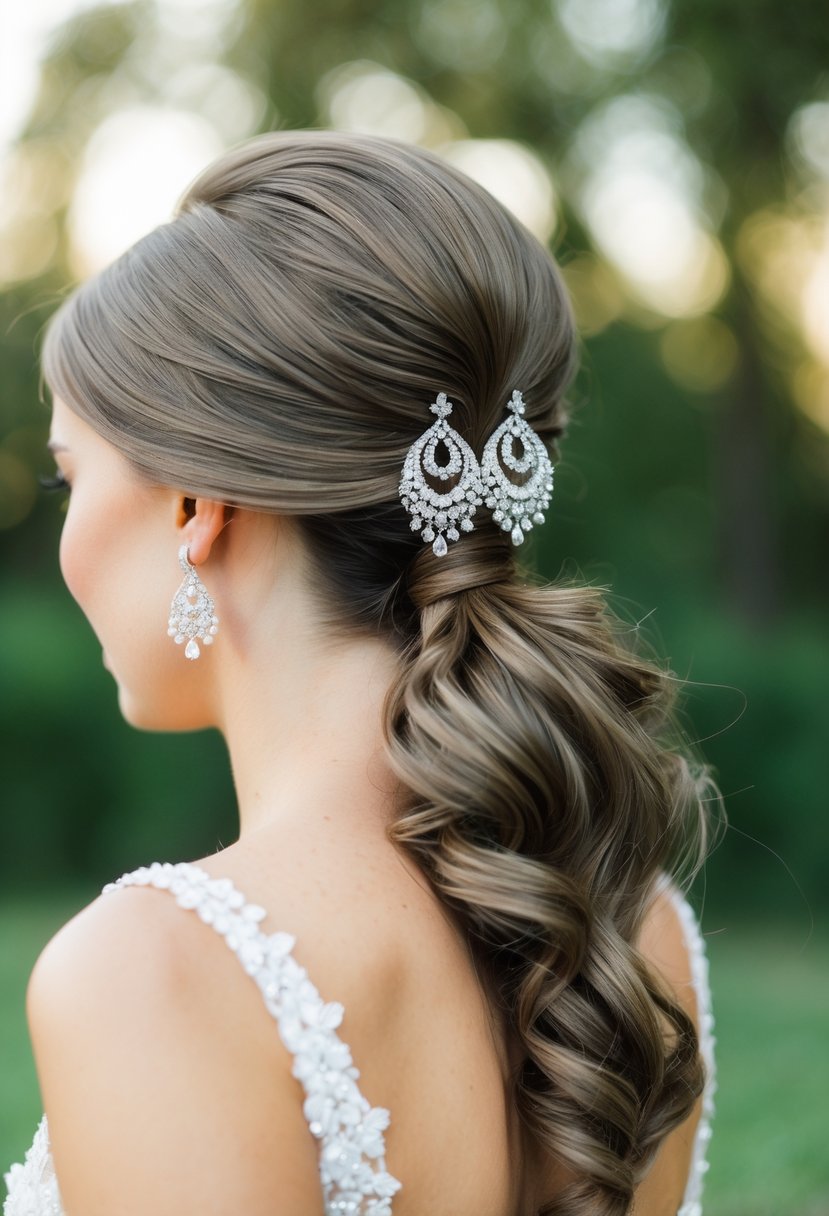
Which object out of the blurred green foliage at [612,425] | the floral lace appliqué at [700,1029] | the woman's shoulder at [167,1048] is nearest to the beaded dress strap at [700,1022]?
the floral lace appliqué at [700,1029]

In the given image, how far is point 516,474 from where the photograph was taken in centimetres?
230

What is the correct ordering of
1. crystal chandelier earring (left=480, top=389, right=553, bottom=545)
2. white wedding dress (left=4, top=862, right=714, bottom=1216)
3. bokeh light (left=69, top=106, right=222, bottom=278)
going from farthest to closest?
bokeh light (left=69, top=106, right=222, bottom=278) → crystal chandelier earring (left=480, top=389, right=553, bottom=545) → white wedding dress (left=4, top=862, right=714, bottom=1216)

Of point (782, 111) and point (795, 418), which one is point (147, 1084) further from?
point (795, 418)

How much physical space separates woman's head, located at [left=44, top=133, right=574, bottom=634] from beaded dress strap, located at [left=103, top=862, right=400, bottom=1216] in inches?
23.1

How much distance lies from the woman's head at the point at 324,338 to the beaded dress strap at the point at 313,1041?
0.59 meters

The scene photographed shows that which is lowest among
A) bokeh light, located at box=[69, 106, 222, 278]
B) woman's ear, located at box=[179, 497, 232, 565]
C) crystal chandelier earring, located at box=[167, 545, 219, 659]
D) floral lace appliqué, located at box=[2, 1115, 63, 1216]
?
floral lace appliqué, located at box=[2, 1115, 63, 1216]

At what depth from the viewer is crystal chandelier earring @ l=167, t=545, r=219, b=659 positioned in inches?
86.3

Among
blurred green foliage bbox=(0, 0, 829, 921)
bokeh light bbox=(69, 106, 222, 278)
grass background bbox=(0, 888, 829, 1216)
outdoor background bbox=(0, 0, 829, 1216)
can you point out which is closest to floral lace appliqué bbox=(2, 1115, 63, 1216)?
grass background bbox=(0, 888, 829, 1216)

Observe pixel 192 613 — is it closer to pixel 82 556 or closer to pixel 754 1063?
pixel 82 556

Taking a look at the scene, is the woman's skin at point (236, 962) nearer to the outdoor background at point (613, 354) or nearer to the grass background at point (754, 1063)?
the grass background at point (754, 1063)

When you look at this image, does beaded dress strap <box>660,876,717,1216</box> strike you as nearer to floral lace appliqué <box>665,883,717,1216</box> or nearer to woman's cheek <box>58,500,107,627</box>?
floral lace appliqué <box>665,883,717,1216</box>

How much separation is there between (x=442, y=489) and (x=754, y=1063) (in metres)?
5.24

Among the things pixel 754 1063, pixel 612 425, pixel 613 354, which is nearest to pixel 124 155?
pixel 613 354

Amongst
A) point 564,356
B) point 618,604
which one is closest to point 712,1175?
point 564,356
